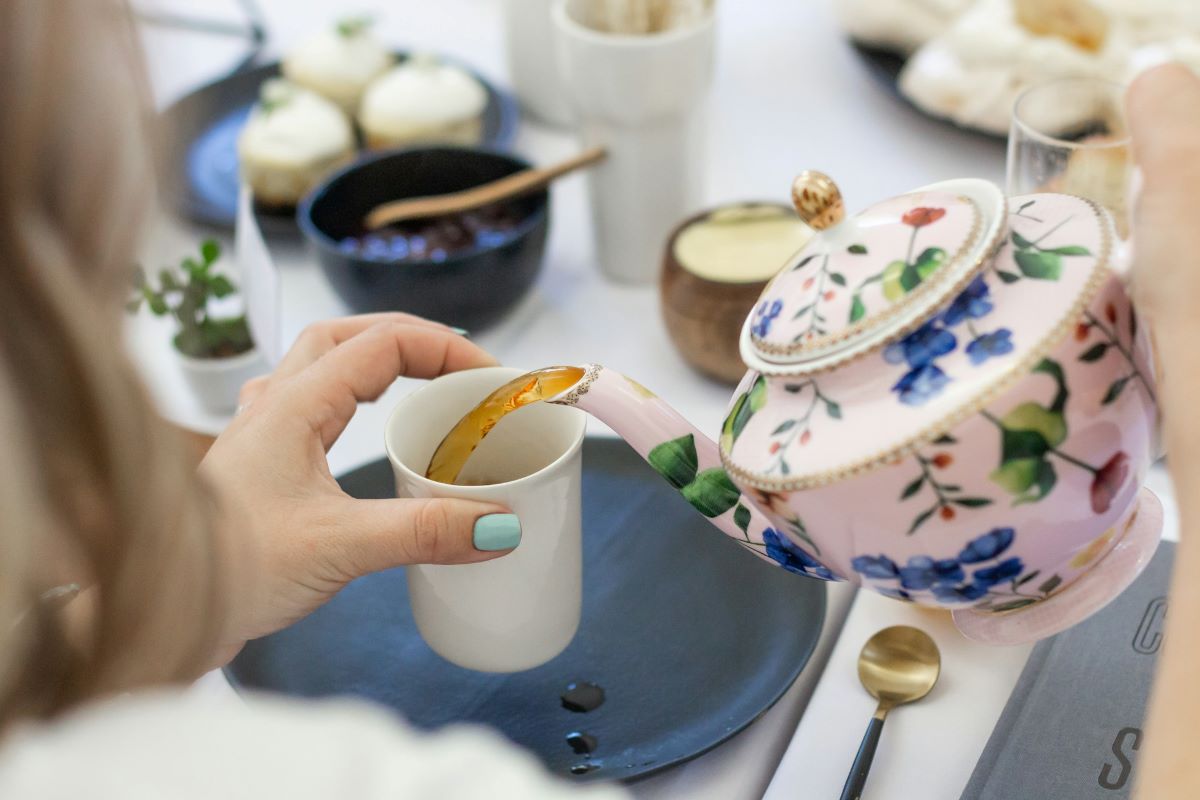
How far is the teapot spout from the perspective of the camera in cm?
48

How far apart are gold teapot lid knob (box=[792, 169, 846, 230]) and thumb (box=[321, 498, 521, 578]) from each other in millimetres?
186

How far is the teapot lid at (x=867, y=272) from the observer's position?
39cm

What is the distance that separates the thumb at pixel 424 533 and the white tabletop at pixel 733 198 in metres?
0.14

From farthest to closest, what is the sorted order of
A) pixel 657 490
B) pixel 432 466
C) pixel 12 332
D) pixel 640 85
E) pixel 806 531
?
pixel 640 85 → pixel 657 490 → pixel 432 466 → pixel 806 531 → pixel 12 332

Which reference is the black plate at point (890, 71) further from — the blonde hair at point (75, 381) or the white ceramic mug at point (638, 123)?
the blonde hair at point (75, 381)

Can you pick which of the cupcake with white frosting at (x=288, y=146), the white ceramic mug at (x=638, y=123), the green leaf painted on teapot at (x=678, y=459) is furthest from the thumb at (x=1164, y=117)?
the cupcake with white frosting at (x=288, y=146)

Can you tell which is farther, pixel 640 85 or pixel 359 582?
pixel 640 85

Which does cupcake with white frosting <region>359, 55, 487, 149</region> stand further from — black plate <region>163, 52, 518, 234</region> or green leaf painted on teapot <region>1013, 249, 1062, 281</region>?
green leaf painted on teapot <region>1013, 249, 1062, 281</region>

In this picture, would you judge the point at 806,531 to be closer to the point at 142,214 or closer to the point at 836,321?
the point at 836,321

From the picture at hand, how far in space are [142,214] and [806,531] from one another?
0.82 ft

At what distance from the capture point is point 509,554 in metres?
0.53

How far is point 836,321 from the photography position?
1.31 ft

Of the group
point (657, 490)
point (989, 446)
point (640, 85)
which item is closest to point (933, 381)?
point (989, 446)

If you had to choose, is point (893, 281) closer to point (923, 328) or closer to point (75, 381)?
point (923, 328)
